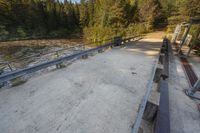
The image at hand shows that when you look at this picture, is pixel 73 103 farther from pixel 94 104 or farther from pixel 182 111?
pixel 182 111

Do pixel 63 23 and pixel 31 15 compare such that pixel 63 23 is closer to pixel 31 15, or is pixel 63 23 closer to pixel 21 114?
pixel 31 15

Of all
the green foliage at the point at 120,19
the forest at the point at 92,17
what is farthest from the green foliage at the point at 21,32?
the green foliage at the point at 120,19

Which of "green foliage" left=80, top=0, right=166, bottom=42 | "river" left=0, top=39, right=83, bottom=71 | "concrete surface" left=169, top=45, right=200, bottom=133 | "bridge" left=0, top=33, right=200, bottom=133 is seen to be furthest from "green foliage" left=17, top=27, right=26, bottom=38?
"concrete surface" left=169, top=45, right=200, bottom=133

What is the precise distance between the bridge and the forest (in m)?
19.6

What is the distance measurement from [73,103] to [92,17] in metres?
40.9

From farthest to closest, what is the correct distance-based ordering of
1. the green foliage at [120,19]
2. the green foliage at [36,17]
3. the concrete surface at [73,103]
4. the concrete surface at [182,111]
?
1. the green foliage at [36,17]
2. the green foliage at [120,19]
3. the concrete surface at [182,111]
4. the concrete surface at [73,103]

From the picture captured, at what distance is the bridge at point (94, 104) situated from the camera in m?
2.19

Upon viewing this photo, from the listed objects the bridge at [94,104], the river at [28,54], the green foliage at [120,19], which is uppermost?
the green foliage at [120,19]

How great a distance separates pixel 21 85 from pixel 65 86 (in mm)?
1456

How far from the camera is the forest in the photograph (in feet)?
82.3

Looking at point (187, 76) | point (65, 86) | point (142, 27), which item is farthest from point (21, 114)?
point (142, 27)

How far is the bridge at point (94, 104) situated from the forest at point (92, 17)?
1957 cm

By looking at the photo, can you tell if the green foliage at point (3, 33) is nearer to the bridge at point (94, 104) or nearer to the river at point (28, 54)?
the river at point (28, 54)

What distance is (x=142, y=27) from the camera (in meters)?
28.6
